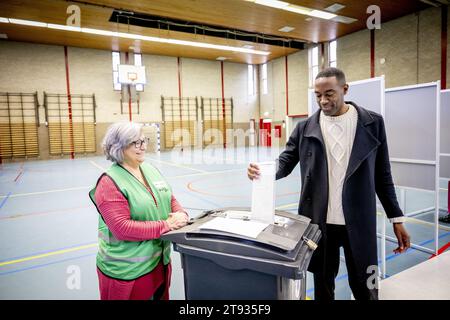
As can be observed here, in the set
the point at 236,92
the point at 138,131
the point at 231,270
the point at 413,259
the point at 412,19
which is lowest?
the point at 413,259

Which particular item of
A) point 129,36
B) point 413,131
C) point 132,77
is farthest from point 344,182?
point 132,77

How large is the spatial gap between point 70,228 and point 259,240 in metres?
4.55

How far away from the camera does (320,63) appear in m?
16.5

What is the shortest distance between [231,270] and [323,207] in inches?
38.1

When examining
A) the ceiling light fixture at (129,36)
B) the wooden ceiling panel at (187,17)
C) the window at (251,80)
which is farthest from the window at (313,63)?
the window at (251,80)

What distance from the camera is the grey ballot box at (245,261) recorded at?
3.51 ft

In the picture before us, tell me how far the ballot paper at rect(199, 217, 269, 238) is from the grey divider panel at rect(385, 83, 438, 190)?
3.06 metres

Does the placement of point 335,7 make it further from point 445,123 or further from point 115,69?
point 115,69

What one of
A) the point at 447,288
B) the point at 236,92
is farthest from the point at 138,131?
the point at 236,92

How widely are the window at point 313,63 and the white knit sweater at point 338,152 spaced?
52.8ft

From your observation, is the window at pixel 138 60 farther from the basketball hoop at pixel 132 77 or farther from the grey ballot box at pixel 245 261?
the grey ballot box at pixel 245 261

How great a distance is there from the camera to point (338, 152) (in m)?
1.90

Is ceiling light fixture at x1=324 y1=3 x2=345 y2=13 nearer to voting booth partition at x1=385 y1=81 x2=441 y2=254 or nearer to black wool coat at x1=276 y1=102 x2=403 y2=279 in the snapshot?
voting booth partition at x1=385 y1=81 x2=441 y2=254
